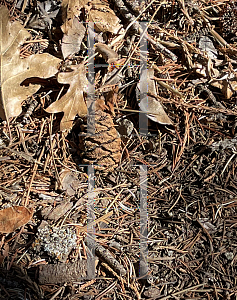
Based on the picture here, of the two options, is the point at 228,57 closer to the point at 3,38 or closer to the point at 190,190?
the point at 190,190

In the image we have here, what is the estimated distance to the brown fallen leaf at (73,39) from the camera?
1871 millimetres

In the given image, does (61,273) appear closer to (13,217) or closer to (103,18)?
(13,217)

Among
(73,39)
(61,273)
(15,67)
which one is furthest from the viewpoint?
(73,39)

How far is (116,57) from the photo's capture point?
191 cm

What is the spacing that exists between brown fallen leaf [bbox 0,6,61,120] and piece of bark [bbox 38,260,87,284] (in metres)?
0.96

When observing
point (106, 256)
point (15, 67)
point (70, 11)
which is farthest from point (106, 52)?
point (106, 256)

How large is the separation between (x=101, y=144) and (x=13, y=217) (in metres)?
0.70

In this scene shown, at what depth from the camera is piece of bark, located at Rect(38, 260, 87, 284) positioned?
5.36ft

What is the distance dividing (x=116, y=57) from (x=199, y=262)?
1.47 m

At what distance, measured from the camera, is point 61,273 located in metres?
1.65

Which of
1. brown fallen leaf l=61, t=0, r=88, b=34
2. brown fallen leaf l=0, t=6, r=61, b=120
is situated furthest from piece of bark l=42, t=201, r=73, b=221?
brown fallen leaf l=61, t=0, r=88, b=34

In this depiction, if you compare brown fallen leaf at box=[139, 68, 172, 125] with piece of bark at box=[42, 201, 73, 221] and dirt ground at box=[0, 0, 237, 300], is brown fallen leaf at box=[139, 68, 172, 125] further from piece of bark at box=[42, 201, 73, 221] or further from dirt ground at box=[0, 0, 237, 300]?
piece of bark at box=[42, 201, 73, 221]

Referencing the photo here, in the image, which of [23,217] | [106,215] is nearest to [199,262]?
[106,215]

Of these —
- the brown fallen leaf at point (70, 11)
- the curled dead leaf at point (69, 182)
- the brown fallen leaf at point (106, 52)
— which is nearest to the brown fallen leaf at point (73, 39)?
the brown fallen leaf at point (70, 11)
